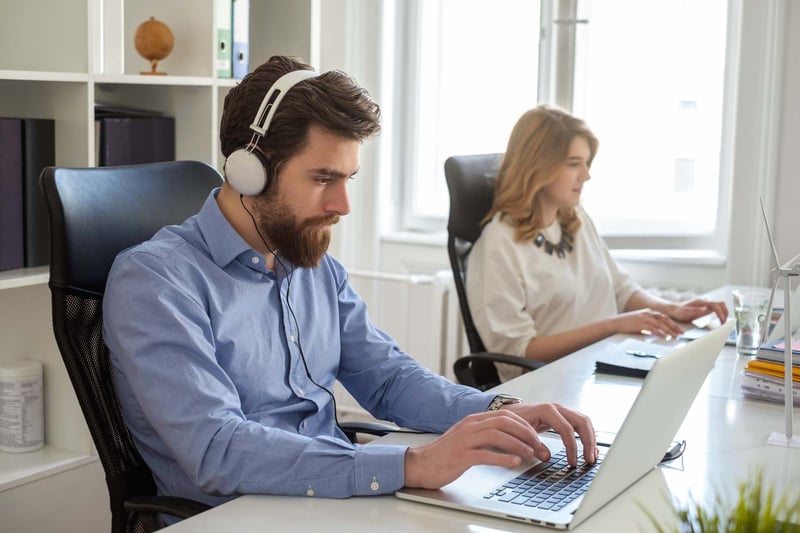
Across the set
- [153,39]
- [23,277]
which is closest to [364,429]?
[23,277]

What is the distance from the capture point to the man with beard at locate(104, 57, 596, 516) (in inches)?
49.2

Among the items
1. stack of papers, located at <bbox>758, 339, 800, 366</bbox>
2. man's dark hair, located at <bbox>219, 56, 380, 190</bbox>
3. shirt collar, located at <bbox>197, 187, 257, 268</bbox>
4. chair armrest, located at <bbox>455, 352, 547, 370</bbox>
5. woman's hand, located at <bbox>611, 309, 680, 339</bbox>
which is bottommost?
chair armrest, located at <bbox>455, 352, 547, 370</bbox>

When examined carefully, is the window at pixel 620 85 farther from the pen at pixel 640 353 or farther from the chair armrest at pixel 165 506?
the chair armrest at pixel 165 506

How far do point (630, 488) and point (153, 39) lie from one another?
153cm

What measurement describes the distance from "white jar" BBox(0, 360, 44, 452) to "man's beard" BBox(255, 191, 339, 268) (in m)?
0.84

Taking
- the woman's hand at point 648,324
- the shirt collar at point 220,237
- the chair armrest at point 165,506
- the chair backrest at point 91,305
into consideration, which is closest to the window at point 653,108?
the woman's hand at point 648,324

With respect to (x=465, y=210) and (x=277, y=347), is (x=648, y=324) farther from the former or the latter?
(x=277, y=347)

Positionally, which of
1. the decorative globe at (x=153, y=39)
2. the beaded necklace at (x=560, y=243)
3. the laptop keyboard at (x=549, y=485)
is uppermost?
the decorative globe at (x=153, y=39)

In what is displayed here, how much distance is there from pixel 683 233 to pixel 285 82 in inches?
81.2

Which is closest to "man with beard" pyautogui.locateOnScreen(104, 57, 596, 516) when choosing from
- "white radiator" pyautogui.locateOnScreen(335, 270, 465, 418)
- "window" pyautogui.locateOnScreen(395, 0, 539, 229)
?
"white radiator" pyautogui.locateOnScreen(335, 270, 465, 418)

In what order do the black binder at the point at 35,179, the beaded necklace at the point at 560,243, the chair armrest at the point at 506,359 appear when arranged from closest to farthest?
the black binder at the point at 35,179, the chair armrest at the point at 506,359, the beaded necklace at the point at 560,243

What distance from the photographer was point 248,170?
1473 mm

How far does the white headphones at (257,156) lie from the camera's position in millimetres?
1474

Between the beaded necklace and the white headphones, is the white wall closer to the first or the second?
the beaded necklace
